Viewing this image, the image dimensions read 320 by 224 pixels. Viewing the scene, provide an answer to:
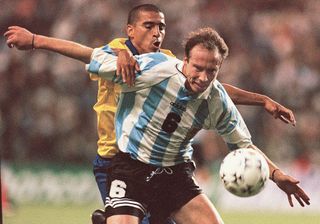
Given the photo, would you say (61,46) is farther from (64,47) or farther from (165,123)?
(165,123)

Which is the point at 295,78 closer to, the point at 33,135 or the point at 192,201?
the point at 33,135

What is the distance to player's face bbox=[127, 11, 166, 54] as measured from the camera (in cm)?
645

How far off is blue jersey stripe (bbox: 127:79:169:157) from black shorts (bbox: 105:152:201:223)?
0.17m

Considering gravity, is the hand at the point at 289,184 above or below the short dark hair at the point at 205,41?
below

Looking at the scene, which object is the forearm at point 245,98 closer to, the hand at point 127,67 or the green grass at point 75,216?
the hand at point 127,67

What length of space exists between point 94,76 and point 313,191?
22.5ft

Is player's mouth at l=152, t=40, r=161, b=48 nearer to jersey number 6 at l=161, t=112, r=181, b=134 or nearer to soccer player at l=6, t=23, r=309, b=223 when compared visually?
soccer player at l=6, t=23, r=309, b=223

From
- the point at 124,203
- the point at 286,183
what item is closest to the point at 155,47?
the point at 124,203

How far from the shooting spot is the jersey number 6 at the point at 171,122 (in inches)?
229

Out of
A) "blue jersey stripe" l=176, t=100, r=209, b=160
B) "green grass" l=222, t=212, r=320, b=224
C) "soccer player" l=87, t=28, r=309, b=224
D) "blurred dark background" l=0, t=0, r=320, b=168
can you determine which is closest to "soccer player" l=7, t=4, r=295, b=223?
"soccer player" l=87, t=28, r=309, b=224

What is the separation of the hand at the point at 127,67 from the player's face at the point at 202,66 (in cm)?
36

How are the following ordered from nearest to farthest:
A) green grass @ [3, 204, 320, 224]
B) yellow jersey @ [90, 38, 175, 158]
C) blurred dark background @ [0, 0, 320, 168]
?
yellow jersey @ [90, 38, 175, 158] < green grass @ [3, 204, 320, 224] < blurred dark background @ [0, 0, 320, 168]

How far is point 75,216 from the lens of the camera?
1136cm

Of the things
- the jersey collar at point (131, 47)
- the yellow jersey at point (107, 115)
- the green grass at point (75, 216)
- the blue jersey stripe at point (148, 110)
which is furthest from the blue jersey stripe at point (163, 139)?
the green grass at point (75, 216)
